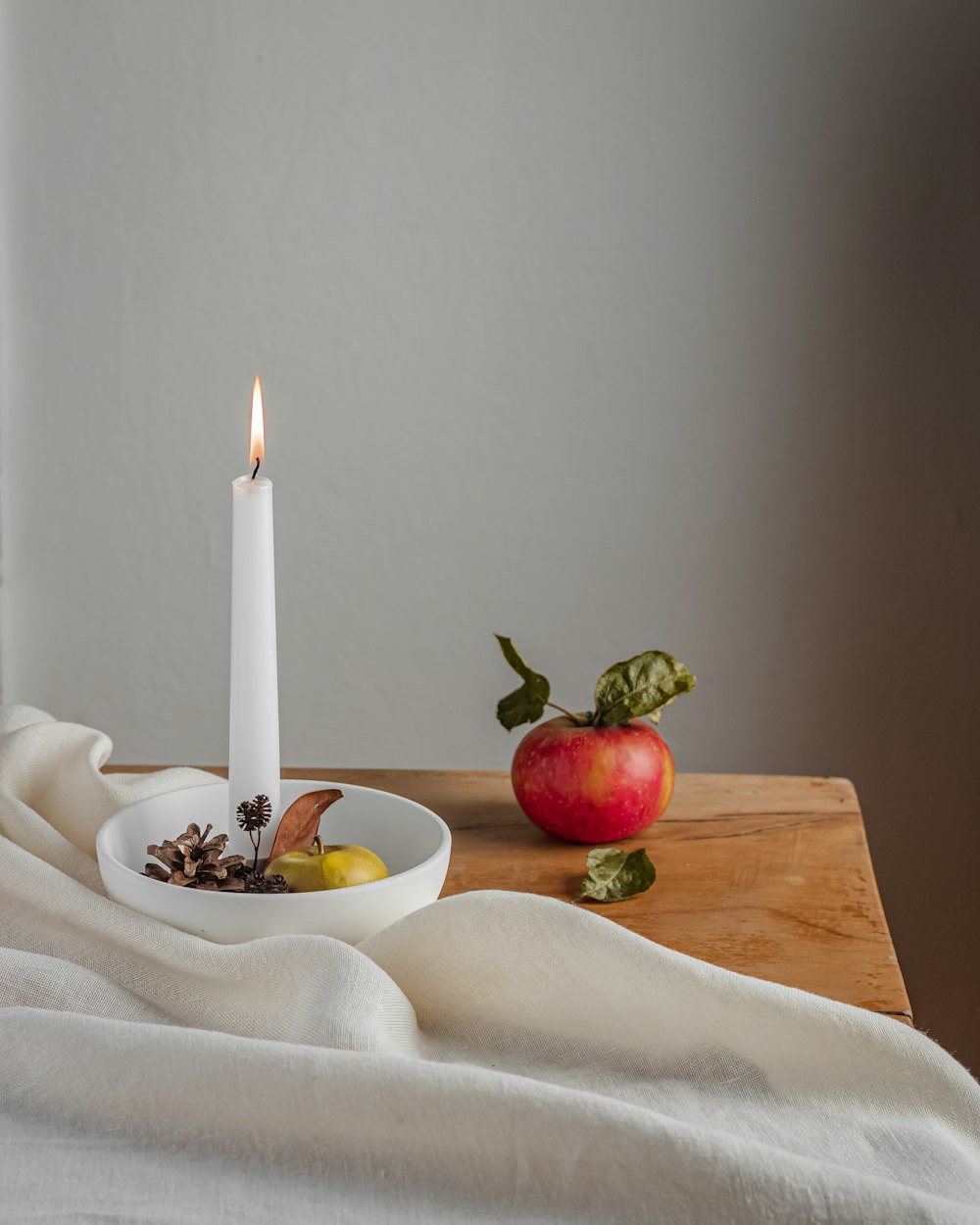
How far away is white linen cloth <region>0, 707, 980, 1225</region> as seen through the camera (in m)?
0.39

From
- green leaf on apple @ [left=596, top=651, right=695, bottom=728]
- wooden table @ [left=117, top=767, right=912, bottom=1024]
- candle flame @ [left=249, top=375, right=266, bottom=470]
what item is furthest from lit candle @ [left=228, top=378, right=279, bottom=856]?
green leaf on apple @ [left=596, top=651, right=695, bottom=728]

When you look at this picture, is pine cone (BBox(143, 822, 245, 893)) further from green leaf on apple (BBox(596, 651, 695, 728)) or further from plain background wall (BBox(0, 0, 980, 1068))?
plain background wall (BBox(0, 0, 980, 1068))

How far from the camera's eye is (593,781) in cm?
77

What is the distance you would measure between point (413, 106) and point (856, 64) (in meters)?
0.55

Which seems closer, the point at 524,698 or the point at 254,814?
the point at 254,814

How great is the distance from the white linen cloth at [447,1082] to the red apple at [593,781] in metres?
0.23

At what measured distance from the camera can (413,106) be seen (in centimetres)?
151

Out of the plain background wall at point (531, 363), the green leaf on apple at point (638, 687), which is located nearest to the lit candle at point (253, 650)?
the green leaf on apple at point (638, 687)

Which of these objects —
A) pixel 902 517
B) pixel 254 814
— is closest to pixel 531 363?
pixel 902 517

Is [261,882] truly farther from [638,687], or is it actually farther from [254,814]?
[638,687]

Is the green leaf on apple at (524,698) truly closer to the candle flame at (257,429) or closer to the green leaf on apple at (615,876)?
the green leaf on apple at (615,876)

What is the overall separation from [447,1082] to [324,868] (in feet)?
0.61

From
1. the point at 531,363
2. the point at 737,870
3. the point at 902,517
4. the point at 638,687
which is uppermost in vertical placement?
the point at 531,363

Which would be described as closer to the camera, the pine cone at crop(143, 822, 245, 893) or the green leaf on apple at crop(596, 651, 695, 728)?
the pine cone at crop(143, 822, 245, 893)
